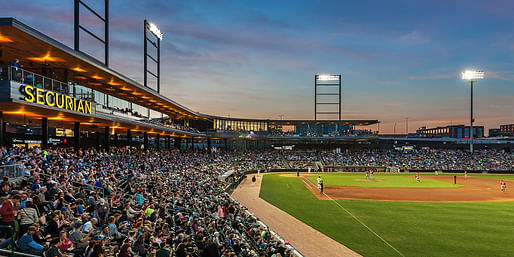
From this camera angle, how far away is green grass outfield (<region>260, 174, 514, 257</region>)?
56.6 ft

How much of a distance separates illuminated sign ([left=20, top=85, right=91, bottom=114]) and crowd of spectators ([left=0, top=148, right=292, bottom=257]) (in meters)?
3.05

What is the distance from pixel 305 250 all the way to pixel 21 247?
13635 millimetres

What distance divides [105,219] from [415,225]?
1998 centimetres

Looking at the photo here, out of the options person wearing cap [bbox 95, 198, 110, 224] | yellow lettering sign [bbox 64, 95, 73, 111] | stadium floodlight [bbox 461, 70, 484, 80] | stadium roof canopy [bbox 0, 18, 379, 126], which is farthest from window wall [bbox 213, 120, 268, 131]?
person wearing cap [bbox 95, 198, 110, 224]

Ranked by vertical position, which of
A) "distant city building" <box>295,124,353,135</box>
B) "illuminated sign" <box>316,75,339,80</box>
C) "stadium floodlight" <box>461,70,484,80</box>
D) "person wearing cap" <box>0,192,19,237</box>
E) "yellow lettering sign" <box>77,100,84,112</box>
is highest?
"illuminated sign" <box>316,75,339,80</box>

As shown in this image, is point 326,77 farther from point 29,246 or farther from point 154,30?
point 29,246

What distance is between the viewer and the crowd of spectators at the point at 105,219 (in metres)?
7.70

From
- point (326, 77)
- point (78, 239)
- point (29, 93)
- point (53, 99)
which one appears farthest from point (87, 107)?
point (326, 77)

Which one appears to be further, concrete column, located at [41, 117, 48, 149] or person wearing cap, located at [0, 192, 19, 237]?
concrete column, located at [41, 117, 48, 149]

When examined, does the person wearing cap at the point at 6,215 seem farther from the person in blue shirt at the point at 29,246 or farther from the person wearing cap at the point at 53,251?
the person wearing cap at the point at 53,251

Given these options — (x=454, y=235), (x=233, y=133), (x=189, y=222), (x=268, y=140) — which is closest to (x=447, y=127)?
(x=268, y=140)

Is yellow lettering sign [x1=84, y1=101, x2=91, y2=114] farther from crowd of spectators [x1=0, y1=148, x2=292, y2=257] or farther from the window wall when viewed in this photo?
the window wall

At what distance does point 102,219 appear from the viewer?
10320mm

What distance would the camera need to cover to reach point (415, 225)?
2212 cm
